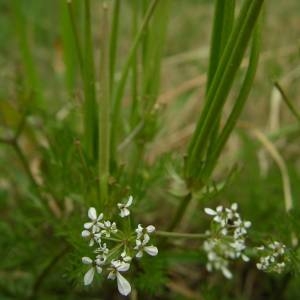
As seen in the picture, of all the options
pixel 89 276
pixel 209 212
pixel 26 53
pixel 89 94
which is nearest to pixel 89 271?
pixel 89 276

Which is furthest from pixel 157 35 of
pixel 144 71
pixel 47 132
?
pixel 47 132

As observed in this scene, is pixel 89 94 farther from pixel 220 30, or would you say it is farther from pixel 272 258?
pixel 272 258

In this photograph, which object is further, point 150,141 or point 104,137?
point 150,141

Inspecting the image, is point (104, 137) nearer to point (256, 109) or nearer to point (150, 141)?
point (150, 141)

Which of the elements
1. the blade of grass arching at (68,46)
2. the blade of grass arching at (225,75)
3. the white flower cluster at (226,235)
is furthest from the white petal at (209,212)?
the blade of grass arching at (68,46)

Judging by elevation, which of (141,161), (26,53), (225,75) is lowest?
(141,161)

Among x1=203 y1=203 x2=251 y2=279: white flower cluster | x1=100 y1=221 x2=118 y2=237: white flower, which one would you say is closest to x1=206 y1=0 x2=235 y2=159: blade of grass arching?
x1=203 y1=203 x2=251 y2=279: white flower cluster

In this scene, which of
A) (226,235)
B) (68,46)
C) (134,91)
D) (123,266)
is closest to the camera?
(123,266)

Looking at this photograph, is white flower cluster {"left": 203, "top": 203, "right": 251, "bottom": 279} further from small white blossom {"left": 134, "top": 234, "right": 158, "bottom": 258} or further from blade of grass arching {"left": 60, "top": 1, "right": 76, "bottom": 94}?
blade of grass arching {"left": 60, "top": 1, "right": 76, "bottom": 94}
